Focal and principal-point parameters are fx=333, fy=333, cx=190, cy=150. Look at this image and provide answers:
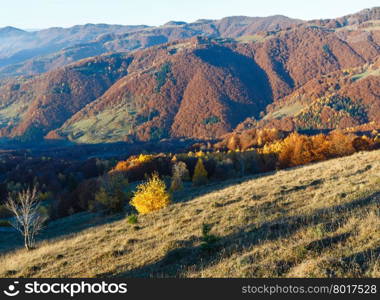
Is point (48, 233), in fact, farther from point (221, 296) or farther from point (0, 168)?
point (0, 168)

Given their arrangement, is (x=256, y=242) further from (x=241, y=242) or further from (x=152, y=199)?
(x=152, y=199)

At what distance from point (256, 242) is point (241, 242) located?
78cm

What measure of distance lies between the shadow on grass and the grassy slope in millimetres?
42

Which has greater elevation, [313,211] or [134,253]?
[313,211]

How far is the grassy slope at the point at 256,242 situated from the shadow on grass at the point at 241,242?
0.14ft

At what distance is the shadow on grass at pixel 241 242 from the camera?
42.5 ft

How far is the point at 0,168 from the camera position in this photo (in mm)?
198625

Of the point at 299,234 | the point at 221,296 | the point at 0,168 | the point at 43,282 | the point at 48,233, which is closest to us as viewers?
the point at 221,296

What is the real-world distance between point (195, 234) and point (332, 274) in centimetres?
888

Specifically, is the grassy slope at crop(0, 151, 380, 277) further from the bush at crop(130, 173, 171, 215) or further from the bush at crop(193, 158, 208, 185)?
the bush at crop(193, 158, 208, 185)

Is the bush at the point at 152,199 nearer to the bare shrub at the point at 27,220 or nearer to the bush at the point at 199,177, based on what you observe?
the bare shrub at the point at 27,220

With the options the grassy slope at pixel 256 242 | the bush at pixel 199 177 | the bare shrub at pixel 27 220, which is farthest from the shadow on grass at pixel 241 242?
the bush at pixel 199 177

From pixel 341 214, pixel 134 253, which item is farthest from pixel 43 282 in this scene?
pixel 341 214

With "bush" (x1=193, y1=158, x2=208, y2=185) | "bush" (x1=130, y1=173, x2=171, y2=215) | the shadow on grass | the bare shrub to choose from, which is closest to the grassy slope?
the shadow on grass
